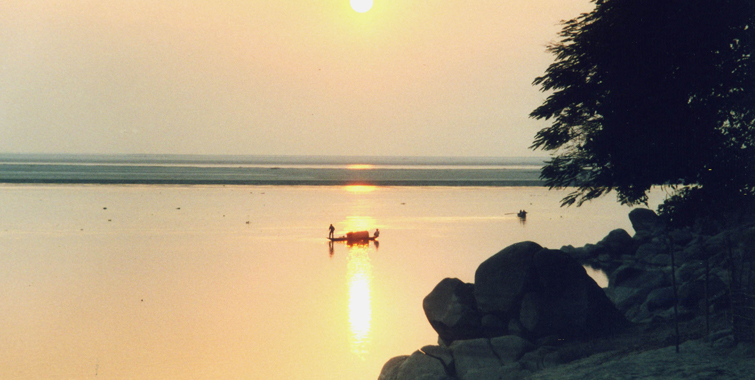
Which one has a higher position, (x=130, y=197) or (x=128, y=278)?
(x=130, y=197)

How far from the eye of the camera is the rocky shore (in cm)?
1576

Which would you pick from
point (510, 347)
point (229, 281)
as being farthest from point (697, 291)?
point (229, 281)

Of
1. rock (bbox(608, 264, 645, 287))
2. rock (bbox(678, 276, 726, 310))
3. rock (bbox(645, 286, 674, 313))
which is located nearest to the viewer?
rock (bbox(678, 276, 726, 310))

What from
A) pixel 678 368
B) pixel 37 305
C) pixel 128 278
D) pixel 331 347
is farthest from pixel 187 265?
pixel 678 368

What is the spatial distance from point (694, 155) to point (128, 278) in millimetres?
27105

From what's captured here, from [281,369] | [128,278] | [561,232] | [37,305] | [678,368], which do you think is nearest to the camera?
[678,368]

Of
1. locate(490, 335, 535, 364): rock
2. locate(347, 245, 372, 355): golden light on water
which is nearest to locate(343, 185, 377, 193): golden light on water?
locate(347, 245, 372, 355): golden light on water

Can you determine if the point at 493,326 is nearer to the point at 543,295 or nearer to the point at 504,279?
the point at 504,279

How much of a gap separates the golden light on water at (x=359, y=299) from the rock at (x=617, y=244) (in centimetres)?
1492

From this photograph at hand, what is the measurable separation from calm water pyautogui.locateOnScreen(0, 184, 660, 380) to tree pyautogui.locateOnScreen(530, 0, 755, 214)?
1015 centimetres

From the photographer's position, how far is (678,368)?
14.8 m

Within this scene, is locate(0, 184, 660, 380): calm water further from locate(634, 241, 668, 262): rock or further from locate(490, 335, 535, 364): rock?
locate(634, 241, 668, 262): rock

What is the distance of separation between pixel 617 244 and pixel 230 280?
78.2ft

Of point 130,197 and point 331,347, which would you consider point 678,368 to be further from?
point 130,197
